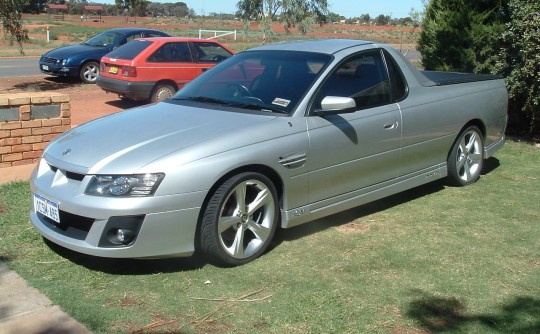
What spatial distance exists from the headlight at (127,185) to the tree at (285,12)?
1746 centimetres

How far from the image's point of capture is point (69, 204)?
4.33 meters

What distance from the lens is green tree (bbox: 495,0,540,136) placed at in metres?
9.02

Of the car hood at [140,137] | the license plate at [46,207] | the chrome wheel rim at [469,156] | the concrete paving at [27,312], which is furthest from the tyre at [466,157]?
the concrete paving at [27,312]

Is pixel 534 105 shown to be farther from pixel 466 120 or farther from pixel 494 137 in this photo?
pixel 466 120

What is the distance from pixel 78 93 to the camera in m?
15.0

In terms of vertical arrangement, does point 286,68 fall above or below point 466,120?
above

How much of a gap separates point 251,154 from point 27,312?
5.97ft

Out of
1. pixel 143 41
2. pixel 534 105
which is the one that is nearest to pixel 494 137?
pixel 534 105

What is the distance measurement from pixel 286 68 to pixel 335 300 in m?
2.27

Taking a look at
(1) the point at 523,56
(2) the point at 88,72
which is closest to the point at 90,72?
(2) the point at 88,72

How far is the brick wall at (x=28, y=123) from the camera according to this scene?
7.21 m

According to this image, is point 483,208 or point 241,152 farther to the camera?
point 483,208

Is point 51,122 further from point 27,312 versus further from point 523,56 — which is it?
point 523,56

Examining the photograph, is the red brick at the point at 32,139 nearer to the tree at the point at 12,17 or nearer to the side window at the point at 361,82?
the side window at the point at 361,82
